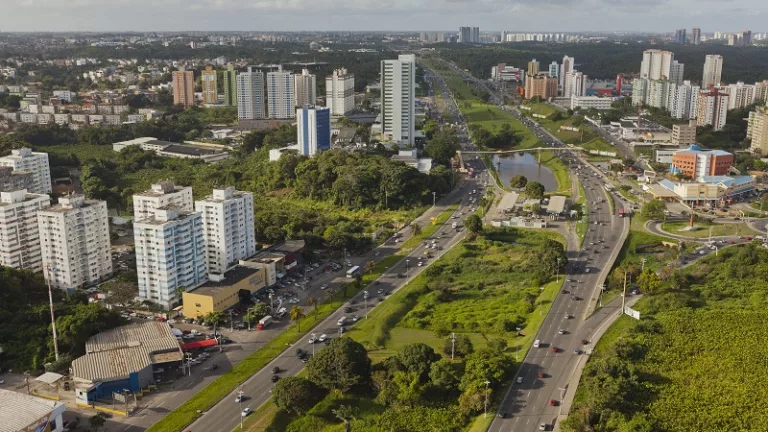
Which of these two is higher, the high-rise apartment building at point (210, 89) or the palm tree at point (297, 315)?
the high-rise apartment building at point (210, 89)

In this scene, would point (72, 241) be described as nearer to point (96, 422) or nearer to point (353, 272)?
point (353, 272)

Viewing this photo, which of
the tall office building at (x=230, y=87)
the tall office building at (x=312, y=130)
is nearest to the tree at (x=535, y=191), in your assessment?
the tall office building at (x=312, y=130)

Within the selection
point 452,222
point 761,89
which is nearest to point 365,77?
point 761,89

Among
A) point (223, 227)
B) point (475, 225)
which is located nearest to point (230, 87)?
point (475, 225)

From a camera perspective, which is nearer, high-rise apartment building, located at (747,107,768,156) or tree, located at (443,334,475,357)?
tree, located at (443,334,475,357)

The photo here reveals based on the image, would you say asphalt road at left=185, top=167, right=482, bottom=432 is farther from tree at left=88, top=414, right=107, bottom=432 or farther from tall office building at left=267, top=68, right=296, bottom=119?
tall office building at left=267, top=68, right=296, bottom=119

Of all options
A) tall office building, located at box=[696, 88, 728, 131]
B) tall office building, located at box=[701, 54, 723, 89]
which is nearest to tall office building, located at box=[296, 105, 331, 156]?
tall office building, located at box=[696, 88, 728, 131]

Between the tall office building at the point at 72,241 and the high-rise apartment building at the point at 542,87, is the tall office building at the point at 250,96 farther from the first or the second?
the tall office building at the point at 72,241
